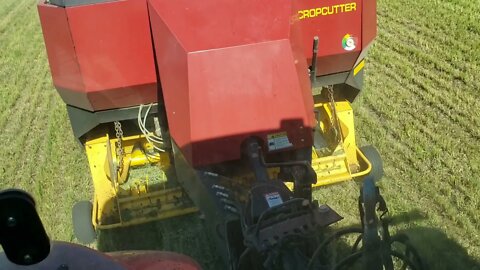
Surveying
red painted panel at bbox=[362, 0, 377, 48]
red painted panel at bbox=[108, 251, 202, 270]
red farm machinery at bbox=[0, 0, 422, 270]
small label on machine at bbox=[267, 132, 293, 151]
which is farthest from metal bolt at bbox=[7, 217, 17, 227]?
red painted panel at bbox=[362, 0, 377, 48]

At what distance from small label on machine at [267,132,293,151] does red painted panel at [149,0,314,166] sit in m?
0.03

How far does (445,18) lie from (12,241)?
22.1 ft

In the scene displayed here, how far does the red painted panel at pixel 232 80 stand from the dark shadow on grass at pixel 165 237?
1125 millimetres

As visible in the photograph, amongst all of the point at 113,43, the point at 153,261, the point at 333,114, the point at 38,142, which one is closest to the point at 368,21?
the point at 333,114

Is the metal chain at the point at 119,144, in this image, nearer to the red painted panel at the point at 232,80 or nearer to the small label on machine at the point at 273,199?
the red painted panel at the point at 232,80

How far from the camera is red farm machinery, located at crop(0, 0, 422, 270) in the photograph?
101 inches

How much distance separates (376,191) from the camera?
7.03 feet

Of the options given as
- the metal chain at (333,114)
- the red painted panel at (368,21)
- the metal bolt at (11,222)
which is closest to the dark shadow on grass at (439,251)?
the metal chain at (333,114)

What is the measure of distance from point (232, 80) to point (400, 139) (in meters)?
2.30

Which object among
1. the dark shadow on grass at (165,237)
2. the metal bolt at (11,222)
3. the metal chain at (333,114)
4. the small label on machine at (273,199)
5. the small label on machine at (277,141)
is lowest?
the dark shadow on grass at (165,237)

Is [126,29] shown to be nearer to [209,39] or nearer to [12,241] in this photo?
[209,39]

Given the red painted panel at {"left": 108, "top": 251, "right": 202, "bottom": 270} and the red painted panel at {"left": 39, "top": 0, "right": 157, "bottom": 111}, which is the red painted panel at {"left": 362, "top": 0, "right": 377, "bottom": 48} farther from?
the red painted panel at {"left": 108, "top": 251, "right": 202, "bottom": 270}

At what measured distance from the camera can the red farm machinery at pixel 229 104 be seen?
8.39ft

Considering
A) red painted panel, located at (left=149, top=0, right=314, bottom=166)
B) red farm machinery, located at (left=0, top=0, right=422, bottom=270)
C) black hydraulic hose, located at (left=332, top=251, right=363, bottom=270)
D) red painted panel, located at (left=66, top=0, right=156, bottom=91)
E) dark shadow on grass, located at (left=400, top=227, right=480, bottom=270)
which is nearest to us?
black hydraulic hose, located at (left=332, top=251, right=363, bottom=270)
